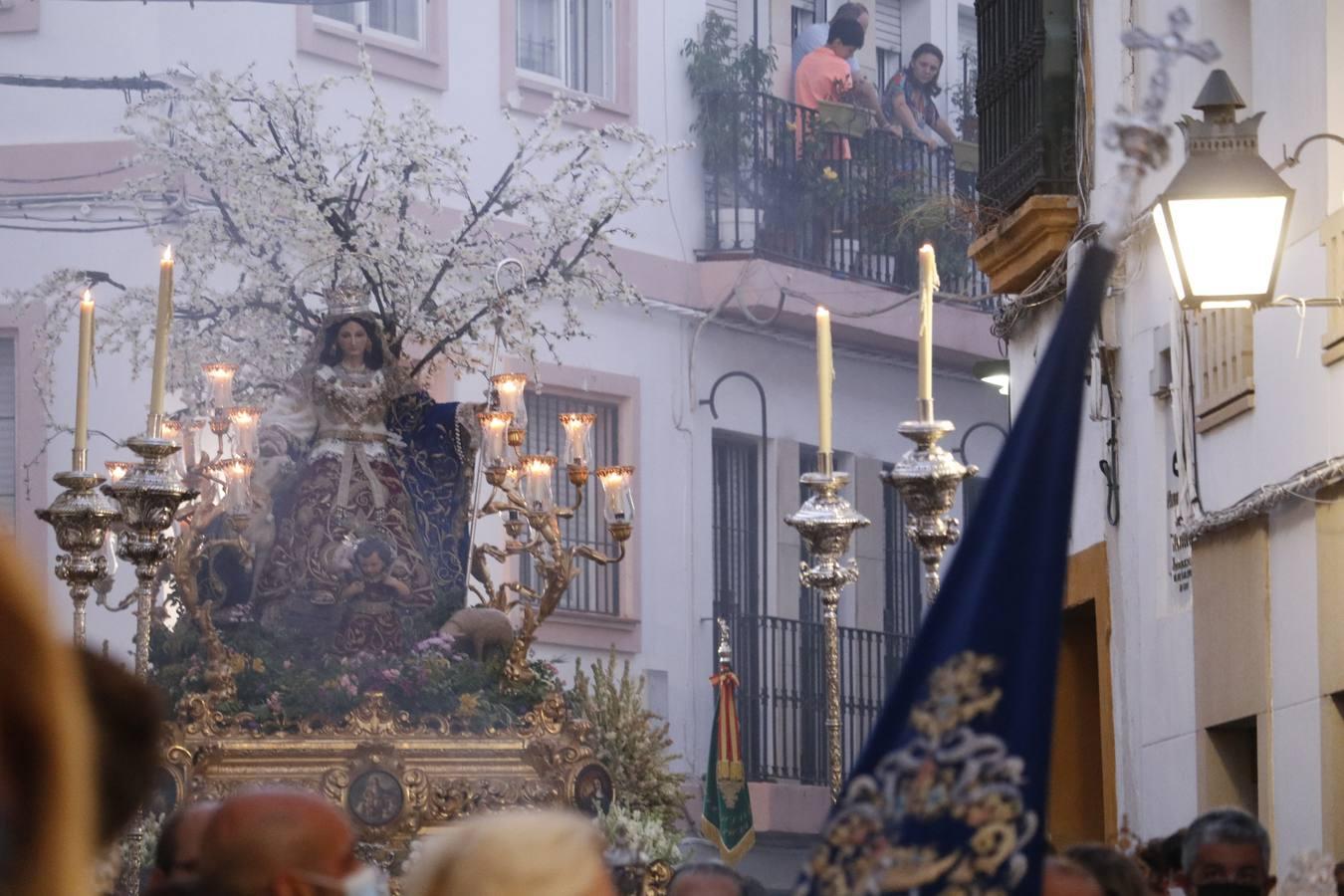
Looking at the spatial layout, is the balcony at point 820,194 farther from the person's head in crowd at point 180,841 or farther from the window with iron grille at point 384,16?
the person's head in crowd at point 180,841

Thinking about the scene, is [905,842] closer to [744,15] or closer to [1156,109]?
[1156,109]

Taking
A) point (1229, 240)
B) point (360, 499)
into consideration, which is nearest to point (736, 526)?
point (360, 499)

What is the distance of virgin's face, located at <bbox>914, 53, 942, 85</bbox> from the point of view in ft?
68.0

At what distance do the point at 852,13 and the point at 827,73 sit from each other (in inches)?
19.4

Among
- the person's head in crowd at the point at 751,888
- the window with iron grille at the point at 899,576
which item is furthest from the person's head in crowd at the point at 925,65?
the person's head in crowd at the point at 751,888

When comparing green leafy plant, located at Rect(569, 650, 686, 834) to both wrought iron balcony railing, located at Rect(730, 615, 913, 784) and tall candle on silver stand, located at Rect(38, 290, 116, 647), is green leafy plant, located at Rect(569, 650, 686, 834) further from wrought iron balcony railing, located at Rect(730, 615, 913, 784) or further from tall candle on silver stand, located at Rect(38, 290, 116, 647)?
wrought iron balcony railing, located at Rect(730, 615, 913, 784)

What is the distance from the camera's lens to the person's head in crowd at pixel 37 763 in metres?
1.59

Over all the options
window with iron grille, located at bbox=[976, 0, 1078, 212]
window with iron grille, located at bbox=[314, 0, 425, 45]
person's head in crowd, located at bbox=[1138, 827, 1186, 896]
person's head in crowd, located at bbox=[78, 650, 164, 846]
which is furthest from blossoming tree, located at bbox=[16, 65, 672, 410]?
person's head in crowd, located at bbox=[78, 650, 164, 846]

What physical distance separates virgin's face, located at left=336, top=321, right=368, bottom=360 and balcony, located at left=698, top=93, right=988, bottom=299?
889 centimetres

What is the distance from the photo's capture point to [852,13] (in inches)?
794

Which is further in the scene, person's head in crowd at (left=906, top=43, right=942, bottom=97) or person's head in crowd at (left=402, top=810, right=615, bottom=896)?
person's head in crowd at (left=906, top=43, right=942, bottom=97)

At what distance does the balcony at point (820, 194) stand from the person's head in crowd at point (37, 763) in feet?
56.4

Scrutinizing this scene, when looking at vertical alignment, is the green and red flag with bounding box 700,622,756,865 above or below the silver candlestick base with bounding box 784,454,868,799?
below

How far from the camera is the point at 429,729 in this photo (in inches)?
354
